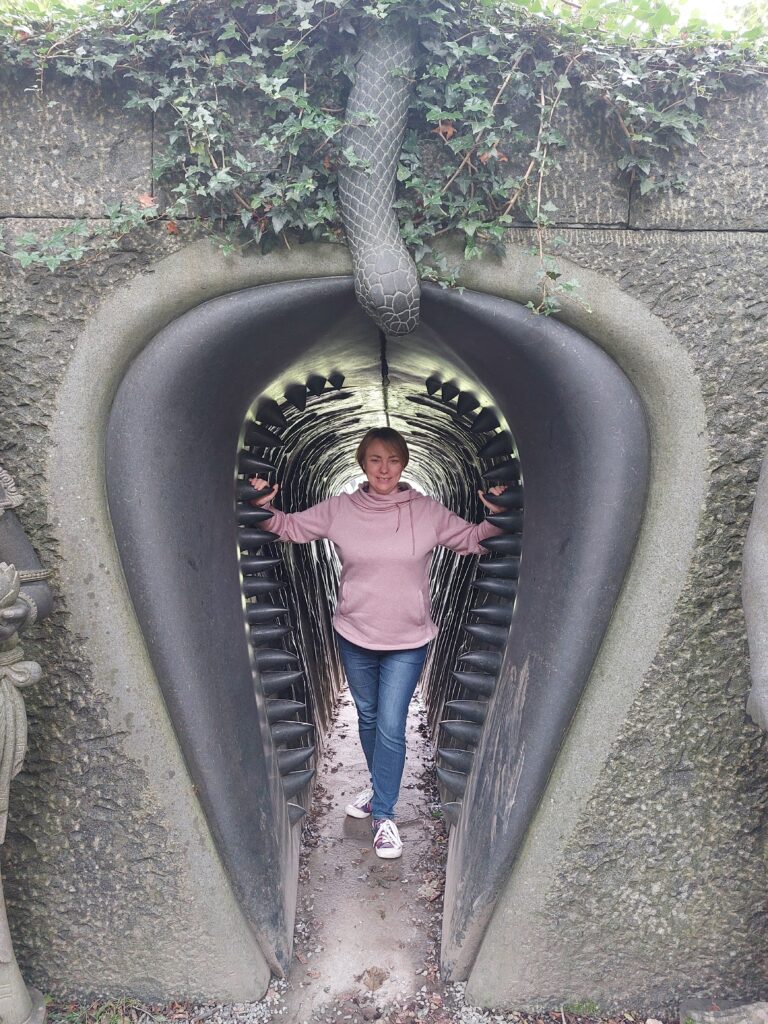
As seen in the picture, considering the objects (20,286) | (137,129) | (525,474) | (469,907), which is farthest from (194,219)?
(469,907)

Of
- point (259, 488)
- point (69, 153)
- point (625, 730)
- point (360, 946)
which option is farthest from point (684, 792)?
point (69, 153)

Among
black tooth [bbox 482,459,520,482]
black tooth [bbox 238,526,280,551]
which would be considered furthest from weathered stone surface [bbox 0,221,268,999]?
black tooth [bbox 482,459,520,482]

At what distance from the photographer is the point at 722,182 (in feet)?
7.30

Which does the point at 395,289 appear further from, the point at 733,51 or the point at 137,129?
the point at 733,51

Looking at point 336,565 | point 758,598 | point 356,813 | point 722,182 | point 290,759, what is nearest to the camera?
point 758,598

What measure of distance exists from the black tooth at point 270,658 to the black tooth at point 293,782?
486mm

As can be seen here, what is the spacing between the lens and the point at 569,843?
2.38m

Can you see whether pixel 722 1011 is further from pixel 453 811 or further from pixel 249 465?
pixel 249 465

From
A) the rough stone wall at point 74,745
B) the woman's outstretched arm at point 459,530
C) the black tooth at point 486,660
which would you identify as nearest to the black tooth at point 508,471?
the woman's outstretched arm at point 459,530

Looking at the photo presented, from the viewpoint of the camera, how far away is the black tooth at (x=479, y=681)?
9.45ft

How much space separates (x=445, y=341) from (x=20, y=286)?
4.64 ft

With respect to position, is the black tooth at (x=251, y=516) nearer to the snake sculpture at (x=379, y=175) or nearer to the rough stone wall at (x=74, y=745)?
the rough stone wall at (x=74, y=745)

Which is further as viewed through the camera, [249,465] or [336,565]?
[336,565]

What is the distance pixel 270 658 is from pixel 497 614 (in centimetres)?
93
